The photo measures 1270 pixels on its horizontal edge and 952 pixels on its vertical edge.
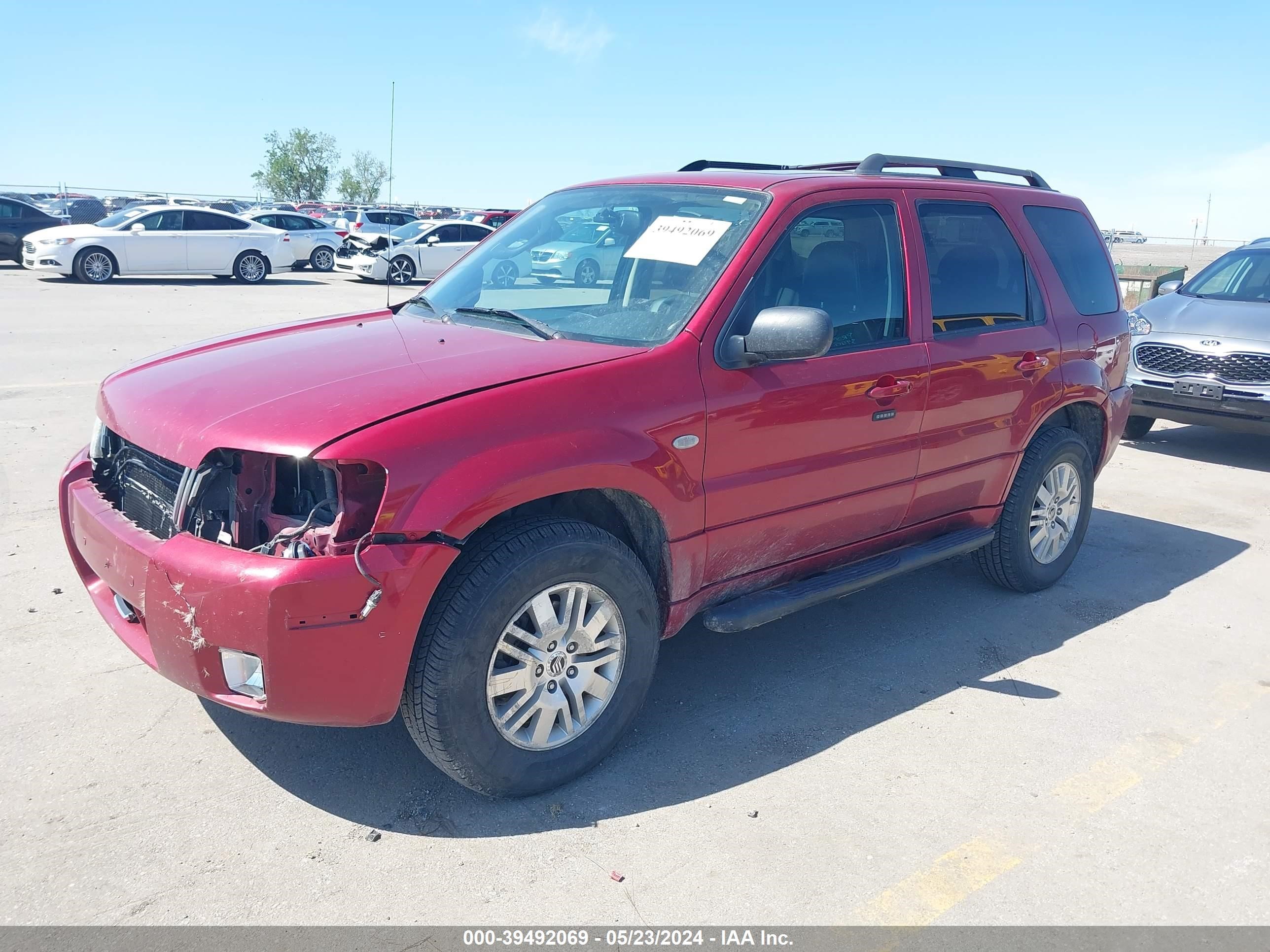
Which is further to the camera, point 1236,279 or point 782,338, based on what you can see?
point 1236,279

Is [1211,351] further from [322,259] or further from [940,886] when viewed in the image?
[322,259]

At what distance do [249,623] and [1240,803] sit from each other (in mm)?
3265

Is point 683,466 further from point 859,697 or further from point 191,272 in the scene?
point 191,272

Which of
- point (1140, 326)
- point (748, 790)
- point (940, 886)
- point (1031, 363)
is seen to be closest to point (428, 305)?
point (748, 790)

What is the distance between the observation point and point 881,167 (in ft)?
15.0

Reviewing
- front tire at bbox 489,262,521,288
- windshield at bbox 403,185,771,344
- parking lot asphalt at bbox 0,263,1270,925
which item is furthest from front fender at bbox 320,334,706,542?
front tire at bbox 489,262,521,288

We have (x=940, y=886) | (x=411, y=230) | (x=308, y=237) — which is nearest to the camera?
(x=940, y=886)

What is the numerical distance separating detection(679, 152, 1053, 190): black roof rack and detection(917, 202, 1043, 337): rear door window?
0.93 ft

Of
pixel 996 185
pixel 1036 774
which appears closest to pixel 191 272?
pixel 996 185

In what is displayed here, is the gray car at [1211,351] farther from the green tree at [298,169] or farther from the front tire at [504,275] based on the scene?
the green tree at [298,169]

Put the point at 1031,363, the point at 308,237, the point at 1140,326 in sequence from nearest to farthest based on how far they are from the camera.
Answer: the point at 1031,363, the point at 1140,326, the point at 308,237

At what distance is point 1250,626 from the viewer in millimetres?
5074

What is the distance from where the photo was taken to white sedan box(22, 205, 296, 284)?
65.5ft

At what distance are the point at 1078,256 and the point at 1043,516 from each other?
4.63ft
